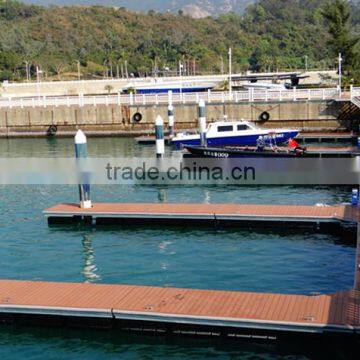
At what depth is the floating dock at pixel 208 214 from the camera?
2358cm

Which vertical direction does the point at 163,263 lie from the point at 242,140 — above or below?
below

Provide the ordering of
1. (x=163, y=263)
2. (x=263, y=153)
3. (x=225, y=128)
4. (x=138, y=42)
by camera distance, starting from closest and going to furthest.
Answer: (x=163, y=263), (x=263, y=153), (x=225, y=128), (x=138, y=42)

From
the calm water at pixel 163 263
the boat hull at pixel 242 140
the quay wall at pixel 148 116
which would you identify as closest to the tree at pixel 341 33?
the quay wall at pixel 148 116

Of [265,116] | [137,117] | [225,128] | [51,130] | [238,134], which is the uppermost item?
[137,117]

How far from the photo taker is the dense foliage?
13500cm

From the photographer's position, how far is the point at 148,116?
190ft

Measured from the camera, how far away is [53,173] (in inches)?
1486

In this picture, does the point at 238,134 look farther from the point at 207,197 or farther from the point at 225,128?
the point at 207,197

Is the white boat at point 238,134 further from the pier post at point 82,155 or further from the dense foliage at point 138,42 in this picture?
the dense foliage at point 138,42

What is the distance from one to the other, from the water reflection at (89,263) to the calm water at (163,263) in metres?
0.03

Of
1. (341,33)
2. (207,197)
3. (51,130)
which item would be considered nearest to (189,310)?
(207,197)

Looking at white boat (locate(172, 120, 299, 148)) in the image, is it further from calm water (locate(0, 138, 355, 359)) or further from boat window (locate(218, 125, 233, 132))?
calm water (locate(0, 138, 355, 359))

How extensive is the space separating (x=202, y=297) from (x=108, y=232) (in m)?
9.52

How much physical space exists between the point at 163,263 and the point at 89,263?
2.33m
